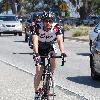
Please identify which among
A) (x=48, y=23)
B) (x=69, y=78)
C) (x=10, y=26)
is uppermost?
(x=48, y=23)

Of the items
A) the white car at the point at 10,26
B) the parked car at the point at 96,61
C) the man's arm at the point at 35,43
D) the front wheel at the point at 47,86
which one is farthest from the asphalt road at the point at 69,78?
the white car at the point at 10,26

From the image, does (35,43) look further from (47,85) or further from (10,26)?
(10,26)

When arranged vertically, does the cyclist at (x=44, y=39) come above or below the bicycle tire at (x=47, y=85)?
above

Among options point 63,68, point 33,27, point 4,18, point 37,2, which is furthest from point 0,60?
point 37,2

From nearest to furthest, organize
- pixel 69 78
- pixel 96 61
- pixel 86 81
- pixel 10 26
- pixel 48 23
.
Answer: pixel 48 23, pixel 96 61, pixel 86 81, pixel 69 78, pixel 10 26

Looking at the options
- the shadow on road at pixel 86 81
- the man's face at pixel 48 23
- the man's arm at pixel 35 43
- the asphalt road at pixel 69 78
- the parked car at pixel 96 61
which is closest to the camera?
the man's arm at pixel 35 43

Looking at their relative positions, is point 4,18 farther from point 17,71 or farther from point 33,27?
point 33,27

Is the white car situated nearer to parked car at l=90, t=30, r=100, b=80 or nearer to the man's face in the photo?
parked car at l=90, t=30, r=100, b=80

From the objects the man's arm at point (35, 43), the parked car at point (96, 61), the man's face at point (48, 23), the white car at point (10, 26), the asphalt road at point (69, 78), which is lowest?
the white car at point (10, 26)

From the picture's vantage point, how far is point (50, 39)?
8.70 metres

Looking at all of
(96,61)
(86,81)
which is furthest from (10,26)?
(96,61)

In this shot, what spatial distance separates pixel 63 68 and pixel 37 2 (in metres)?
62.9

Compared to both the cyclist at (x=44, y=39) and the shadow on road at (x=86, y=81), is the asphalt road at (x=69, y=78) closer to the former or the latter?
the shadow on road at (x=86, y=81)

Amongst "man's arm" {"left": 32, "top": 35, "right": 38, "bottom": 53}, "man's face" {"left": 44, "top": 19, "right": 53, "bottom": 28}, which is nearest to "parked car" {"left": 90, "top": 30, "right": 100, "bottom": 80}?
"man's face" {"left": 44, "top": 19, "right": 53, "bottom": 28}
